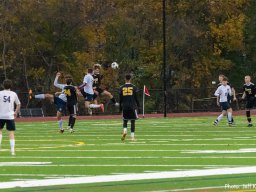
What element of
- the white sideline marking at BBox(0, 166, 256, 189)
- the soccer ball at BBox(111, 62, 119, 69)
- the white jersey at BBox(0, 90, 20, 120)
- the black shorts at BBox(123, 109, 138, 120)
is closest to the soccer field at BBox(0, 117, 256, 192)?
the white sideline marking at BBox(0, 166, 256, 189)

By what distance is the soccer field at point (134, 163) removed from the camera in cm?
1486

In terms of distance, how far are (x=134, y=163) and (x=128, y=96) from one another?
361 inches

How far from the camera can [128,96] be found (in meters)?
28.0

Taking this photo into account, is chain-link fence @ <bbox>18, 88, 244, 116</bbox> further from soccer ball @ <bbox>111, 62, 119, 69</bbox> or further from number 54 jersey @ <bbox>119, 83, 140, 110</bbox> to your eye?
number 54 jersey @ <bbox>119, 83, 140, 110</bbox>

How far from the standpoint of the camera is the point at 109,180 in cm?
1558

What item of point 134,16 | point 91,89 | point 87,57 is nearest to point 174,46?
point 134,16

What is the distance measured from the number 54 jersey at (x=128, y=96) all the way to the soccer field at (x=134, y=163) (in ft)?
3.45

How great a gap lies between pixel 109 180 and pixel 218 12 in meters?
53.8

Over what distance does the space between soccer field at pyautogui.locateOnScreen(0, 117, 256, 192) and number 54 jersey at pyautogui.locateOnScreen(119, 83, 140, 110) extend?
→ 105 cm

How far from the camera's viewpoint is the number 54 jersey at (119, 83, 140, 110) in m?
28.0

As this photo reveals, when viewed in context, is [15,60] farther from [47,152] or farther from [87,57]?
[47,152]

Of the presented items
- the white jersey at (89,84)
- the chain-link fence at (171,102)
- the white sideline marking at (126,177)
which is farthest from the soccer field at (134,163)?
the chain-link fence at (171,102)

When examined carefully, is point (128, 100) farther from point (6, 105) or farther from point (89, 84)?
point (89, 84)

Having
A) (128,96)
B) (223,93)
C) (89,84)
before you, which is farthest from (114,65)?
(128,96)
